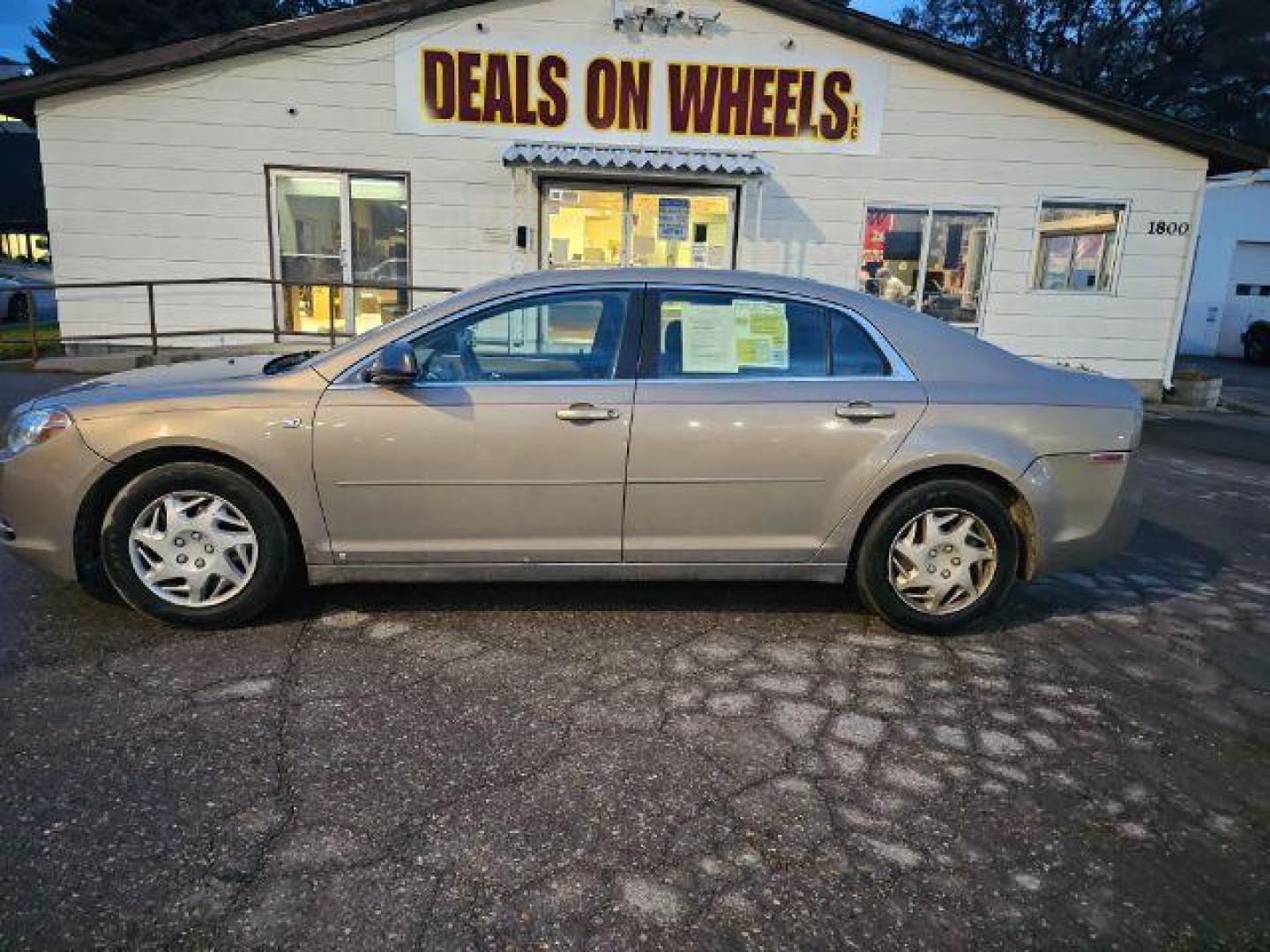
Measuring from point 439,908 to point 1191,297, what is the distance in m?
26.5

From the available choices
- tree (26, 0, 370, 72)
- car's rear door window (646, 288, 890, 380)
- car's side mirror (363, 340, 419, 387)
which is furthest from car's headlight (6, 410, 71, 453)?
tree (26, 0, 370, 72)

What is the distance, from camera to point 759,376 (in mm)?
3621

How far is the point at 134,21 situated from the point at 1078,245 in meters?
35.7

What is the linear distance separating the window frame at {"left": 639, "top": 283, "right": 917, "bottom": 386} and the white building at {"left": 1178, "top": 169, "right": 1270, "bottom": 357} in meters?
22.6

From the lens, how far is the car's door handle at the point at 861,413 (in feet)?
11.7

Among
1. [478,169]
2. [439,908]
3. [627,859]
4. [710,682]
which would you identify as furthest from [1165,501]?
[478,169]

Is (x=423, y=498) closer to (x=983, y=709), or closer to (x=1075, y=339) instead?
(x=983, y=709)

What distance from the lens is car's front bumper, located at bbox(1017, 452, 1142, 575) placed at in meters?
3.66

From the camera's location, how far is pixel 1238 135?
3238 cm

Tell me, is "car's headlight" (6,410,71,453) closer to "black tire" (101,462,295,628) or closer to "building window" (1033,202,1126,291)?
"black tire" (101,462,295,628)

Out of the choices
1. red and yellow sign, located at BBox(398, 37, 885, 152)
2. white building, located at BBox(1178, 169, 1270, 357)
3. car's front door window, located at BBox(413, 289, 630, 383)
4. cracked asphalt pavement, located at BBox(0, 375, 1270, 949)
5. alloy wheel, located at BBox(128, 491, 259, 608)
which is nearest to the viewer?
cracked asphalt pavement, located at BBox(0, 375, 1270, 949)

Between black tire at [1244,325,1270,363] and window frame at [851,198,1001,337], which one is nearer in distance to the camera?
window frame at [851,198,1001,337]

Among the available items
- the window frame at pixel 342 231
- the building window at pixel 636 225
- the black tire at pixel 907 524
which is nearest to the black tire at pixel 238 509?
the black tire at pixel 907 524

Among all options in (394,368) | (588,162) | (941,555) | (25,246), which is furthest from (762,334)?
(25,246)
